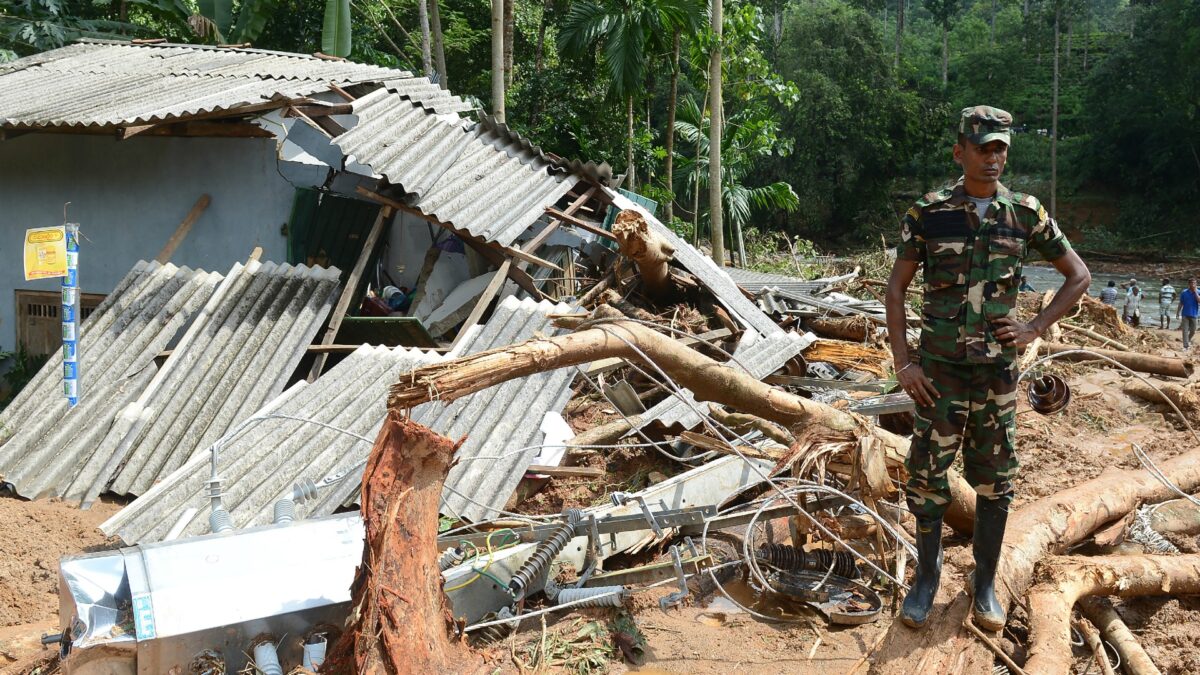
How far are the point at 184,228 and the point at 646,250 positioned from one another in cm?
501

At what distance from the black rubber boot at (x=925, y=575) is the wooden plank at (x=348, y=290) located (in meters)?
5.54

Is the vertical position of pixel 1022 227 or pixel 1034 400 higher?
pixel 1022 227

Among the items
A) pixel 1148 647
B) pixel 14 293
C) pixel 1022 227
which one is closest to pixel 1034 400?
pixel 1148 647

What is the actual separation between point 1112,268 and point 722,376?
37.5 m

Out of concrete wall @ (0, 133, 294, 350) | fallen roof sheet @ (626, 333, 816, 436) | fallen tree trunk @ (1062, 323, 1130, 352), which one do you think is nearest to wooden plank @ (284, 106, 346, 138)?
concrete wall @ (0, 133, 294, 350)

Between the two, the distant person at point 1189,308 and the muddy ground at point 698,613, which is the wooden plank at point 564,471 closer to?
the muddy ground at point 698,613

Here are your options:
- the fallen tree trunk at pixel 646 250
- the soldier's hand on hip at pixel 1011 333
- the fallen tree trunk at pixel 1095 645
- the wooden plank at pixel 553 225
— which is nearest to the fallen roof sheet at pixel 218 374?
the wooden plank at pixel 553 225

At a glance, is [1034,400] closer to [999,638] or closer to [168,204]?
[999,638]

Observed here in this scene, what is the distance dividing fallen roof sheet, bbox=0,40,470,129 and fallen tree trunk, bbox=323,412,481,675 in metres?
5.93

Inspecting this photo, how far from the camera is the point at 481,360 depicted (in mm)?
3760

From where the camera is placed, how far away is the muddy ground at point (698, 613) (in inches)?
168

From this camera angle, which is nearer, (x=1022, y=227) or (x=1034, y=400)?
(x=1022, y=227)

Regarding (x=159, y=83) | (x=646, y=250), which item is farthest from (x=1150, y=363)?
(x=159, y=83)

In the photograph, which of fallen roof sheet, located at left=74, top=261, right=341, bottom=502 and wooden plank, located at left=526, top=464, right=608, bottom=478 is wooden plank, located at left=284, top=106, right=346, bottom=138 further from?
wooden plank, located at left=526, top=464, right=608, bottom=478
